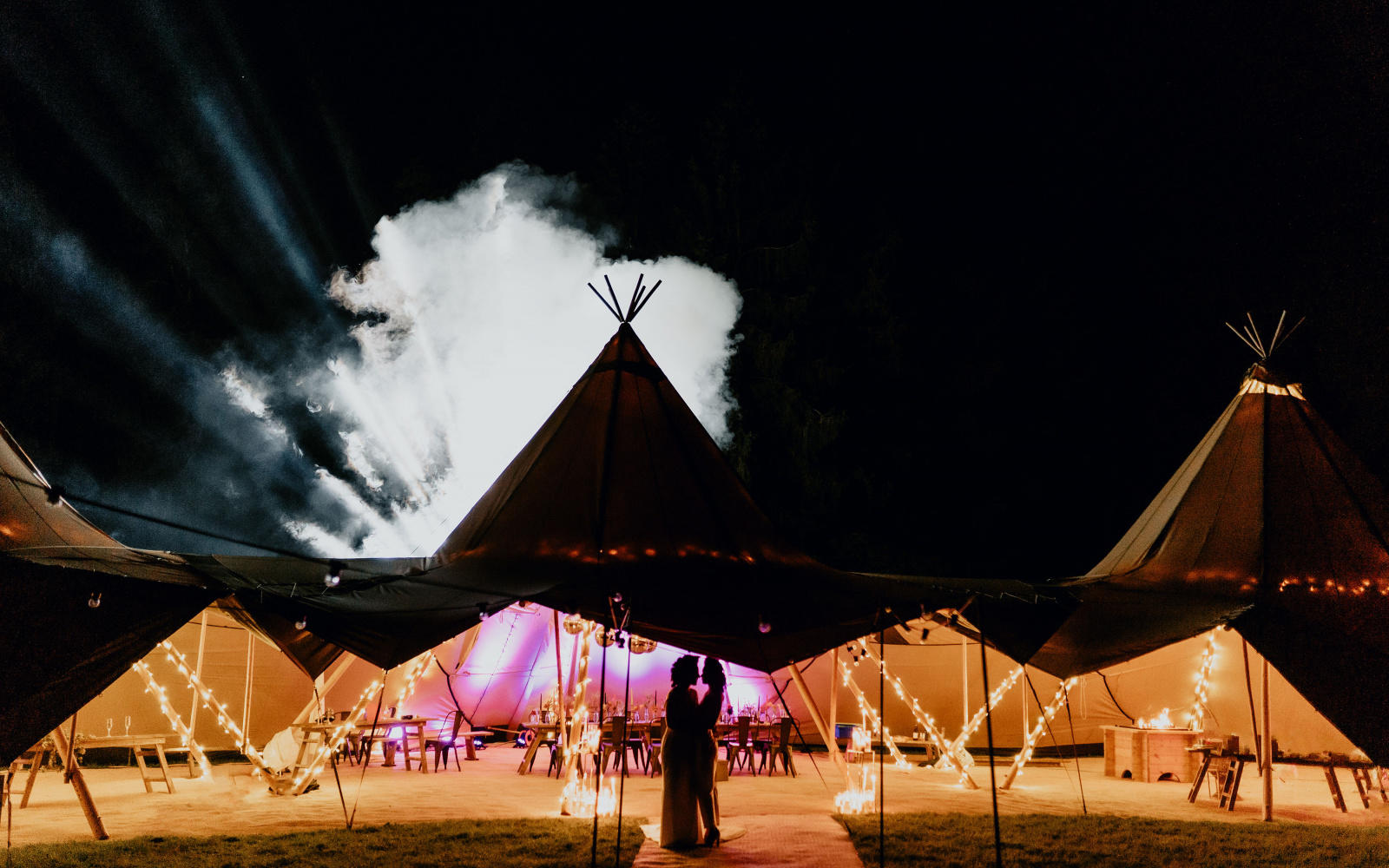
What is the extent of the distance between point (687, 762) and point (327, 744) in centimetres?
353

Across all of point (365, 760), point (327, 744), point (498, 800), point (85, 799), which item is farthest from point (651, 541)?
point (85, 799)

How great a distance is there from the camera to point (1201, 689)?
39.6 feet

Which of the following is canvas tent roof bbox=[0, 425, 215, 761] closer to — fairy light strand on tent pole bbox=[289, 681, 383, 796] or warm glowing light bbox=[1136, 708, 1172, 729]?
fairy light strand on tent pole bbox=[289, 681, 383, 796]

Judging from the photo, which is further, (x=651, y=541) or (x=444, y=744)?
(x=444, y=744)

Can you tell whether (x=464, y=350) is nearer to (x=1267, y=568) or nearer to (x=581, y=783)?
(x=581, y=783)

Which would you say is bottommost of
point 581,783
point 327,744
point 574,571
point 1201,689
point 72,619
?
point 581,783

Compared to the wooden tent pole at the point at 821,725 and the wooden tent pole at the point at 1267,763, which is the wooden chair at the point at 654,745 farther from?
the wooden tent pole at the point at 1267,763

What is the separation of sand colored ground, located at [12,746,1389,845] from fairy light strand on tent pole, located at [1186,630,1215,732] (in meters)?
0.94

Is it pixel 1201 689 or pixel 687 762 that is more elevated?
pixel 1201 689

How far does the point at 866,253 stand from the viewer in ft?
72.3

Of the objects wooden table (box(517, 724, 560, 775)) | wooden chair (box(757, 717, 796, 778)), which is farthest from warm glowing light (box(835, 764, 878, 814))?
wooden table (box(517, 724, 560, 775))

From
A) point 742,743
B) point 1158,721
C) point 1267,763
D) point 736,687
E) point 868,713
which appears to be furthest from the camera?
point 736,687

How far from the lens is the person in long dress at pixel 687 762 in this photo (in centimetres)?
652

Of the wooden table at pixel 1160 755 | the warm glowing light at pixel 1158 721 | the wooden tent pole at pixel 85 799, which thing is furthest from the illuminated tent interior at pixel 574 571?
the warm glowing light at pixel 1158 721
